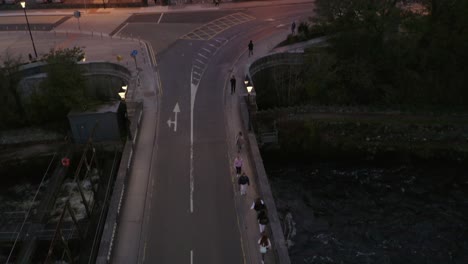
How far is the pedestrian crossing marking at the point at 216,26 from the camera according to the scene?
5182 cm

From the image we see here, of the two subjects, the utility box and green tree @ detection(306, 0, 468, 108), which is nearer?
the utility box

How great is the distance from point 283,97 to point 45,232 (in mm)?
23383

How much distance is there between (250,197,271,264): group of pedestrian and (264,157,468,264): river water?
6.71m

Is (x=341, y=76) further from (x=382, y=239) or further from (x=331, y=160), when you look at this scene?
(x=382, y=239)

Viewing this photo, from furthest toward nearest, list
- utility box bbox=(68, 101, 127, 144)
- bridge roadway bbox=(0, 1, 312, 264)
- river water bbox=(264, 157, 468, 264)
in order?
utility box bbox=(68, 101, 127, 144) < river water bbox=(264, 157, 468, 264) < bridge roadway bbox=(0, 1, 312, 264)

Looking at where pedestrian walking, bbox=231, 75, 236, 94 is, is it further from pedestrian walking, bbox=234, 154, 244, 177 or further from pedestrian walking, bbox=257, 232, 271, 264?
pedestrian walking, bbox=257, 232, 271, 264

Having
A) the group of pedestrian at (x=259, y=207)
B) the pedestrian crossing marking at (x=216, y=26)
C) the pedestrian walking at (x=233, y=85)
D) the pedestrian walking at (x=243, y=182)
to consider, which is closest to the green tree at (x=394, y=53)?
the pedestrian walking at (x=233, y=85)

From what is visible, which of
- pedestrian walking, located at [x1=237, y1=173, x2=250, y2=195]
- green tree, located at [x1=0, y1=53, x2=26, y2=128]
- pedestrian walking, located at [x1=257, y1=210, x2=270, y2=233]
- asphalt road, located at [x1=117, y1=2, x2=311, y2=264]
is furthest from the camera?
green tree, located at [x1=0, y1=53, x2=26, y2=128]

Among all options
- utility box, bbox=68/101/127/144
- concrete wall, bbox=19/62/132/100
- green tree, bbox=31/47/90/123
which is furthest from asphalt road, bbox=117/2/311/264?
green tree, bbox=31/47/90/123

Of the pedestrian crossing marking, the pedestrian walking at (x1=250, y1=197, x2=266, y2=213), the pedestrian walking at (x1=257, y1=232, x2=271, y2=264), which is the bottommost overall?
the pedestrian walking at (x1=257, y1=232, x2=271, y2=264)

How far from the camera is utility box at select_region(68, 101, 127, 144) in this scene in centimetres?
3625

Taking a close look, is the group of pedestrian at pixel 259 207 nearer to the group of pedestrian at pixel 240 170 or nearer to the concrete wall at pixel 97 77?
the group of pedestrian at pixel 240 170

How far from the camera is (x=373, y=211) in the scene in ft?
107

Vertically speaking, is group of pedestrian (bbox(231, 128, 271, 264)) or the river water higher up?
group of pedestrian (bbox(231, 128, 271, 264))
